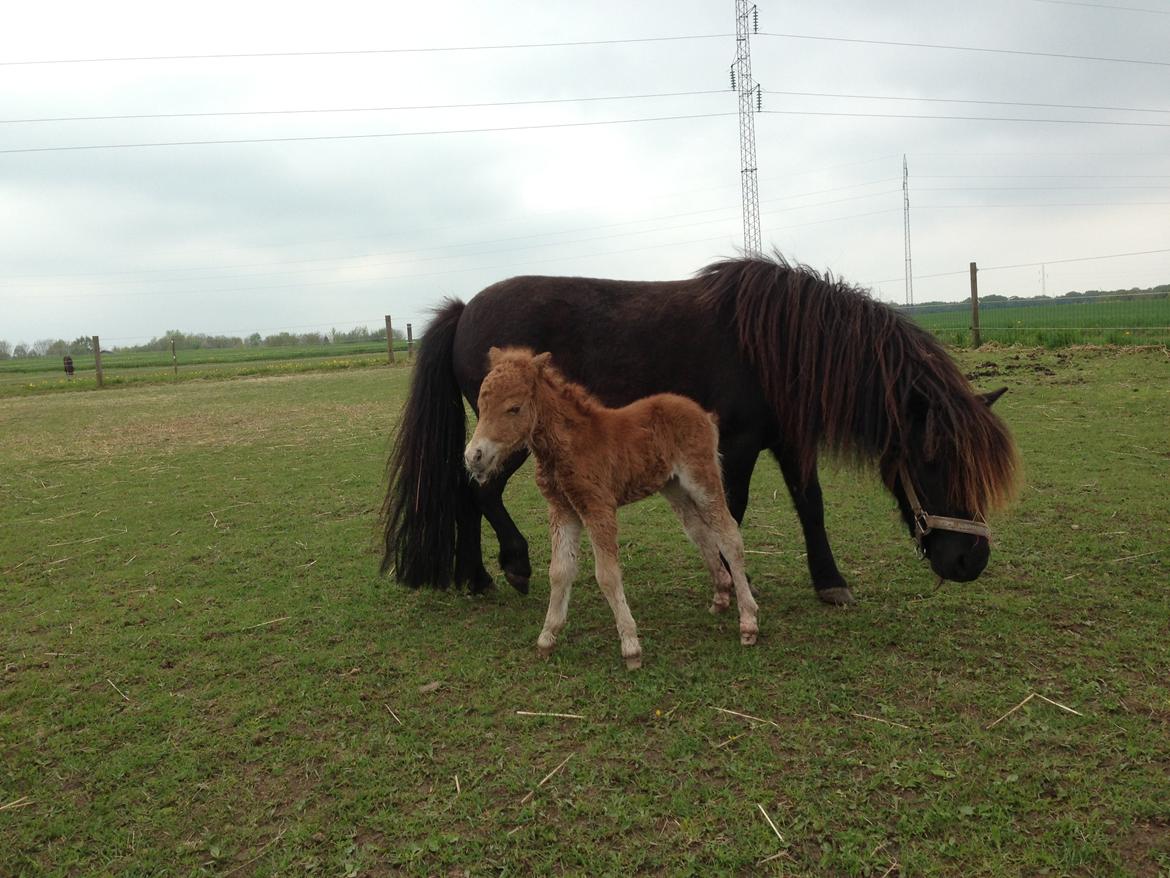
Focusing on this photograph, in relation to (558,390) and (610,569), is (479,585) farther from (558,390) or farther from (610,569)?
(558,390)

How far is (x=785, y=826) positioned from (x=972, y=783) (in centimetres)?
68

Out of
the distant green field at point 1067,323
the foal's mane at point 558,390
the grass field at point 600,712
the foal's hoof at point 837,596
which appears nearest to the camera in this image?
the grass field at point 600,712

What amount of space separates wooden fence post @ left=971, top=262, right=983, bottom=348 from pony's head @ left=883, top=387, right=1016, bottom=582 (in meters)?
14.5

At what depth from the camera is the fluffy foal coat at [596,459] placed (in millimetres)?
3460

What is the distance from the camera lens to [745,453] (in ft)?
14.2

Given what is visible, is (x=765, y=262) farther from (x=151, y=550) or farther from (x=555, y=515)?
(x=151, y=550)

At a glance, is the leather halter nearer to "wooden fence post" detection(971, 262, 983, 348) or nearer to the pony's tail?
the pony's tail

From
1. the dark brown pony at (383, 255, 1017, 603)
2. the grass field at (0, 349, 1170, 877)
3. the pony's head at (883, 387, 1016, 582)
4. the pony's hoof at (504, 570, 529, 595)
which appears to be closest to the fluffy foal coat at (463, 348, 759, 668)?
the grass field at (0, 349, 1170, 877)

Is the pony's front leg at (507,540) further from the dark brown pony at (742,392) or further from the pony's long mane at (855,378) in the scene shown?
the pony's long mane at (855,378)

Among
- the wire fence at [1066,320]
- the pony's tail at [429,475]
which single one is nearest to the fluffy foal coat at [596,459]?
the pony's tail at [429,475]

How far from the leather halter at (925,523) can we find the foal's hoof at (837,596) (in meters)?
0.51

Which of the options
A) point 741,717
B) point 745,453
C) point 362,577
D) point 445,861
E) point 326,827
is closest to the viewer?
point 445,861

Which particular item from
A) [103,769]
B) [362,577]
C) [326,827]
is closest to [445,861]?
[326,827]

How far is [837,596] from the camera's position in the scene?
432 cm
